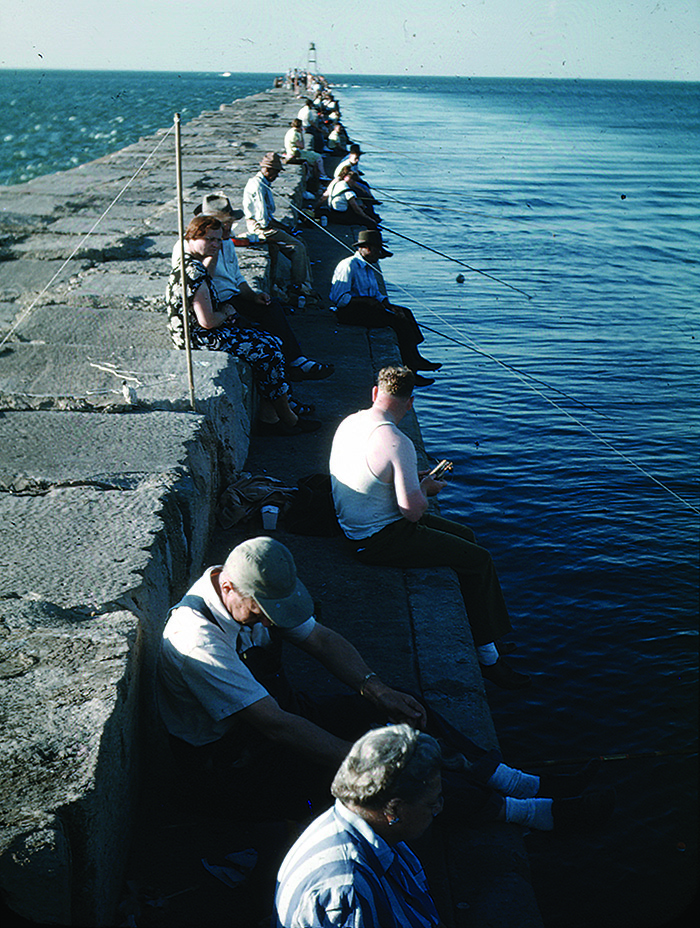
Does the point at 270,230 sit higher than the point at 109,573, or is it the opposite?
the point at 270,230

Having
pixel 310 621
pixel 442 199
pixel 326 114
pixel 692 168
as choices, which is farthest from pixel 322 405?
pixel 326 114

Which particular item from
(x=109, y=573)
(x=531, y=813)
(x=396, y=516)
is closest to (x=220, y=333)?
(x=396, y=516)

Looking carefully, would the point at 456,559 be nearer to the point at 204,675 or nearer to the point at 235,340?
the point at 204,675

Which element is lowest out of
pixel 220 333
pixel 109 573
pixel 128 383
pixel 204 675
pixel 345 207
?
pixel 204 675

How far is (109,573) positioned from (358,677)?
98 centimetres

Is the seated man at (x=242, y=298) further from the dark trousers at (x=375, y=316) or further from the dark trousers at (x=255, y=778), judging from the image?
the dark trousers at (x=255, y=778)

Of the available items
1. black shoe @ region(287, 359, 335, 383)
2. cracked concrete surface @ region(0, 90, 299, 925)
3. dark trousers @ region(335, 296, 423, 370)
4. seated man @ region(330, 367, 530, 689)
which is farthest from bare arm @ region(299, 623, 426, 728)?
dark trousers @ region(335, 296, 423, 370)

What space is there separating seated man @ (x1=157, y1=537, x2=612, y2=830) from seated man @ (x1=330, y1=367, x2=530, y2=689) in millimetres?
1395

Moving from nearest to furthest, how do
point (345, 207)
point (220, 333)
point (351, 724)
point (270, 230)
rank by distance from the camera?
point (351, 724), point (220, 333), point (270, 230), point (345, 207)

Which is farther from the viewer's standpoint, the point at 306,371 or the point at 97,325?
the point at 306,371

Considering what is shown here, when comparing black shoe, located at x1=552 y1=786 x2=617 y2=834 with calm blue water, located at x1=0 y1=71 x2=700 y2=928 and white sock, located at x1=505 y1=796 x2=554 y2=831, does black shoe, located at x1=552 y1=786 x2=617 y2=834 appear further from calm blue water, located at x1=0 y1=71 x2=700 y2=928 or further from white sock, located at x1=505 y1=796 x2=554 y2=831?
calm blue water, located at x1=0 y1=71 x2=700 y2=928

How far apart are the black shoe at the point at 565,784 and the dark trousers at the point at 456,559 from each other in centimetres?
91

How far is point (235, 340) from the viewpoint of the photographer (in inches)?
245

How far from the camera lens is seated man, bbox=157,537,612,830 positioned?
9.46ft
